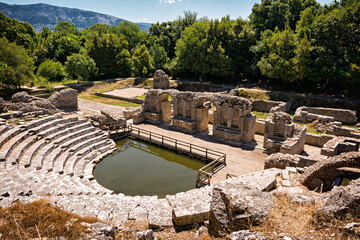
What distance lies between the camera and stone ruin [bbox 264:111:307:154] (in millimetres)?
16500

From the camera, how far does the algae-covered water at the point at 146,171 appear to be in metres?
13.6

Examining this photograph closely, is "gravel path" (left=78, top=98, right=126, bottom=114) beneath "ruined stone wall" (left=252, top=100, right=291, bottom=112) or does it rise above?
beneath

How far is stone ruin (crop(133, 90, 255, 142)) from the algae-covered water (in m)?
4.30

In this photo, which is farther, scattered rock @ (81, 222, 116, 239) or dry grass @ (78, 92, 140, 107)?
dry grass @ (78, 92, 140, 107)

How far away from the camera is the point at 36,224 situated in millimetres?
5547

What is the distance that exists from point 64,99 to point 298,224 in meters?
25.4

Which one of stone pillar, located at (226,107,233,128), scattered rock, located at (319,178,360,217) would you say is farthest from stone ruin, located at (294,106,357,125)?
scattered rock, located at (319,178,360,217)

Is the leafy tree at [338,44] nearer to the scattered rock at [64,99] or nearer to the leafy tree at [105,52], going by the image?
the scattered rock at [64,99]

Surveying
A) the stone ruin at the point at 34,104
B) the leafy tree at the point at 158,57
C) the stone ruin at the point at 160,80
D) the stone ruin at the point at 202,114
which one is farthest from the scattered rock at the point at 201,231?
the leafy tree at the point at 158,57

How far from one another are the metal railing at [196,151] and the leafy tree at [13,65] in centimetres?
1708

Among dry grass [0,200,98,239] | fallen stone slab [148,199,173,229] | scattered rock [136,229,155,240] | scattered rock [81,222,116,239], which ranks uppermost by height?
dry grass [0,200,98,239]

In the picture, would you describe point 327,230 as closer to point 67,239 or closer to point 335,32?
point 67,239

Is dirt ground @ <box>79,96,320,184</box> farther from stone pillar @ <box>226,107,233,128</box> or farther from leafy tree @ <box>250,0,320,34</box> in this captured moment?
leafy tree @ <box>250,0,320,34</box>

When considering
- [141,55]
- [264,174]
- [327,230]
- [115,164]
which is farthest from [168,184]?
[141,55]
